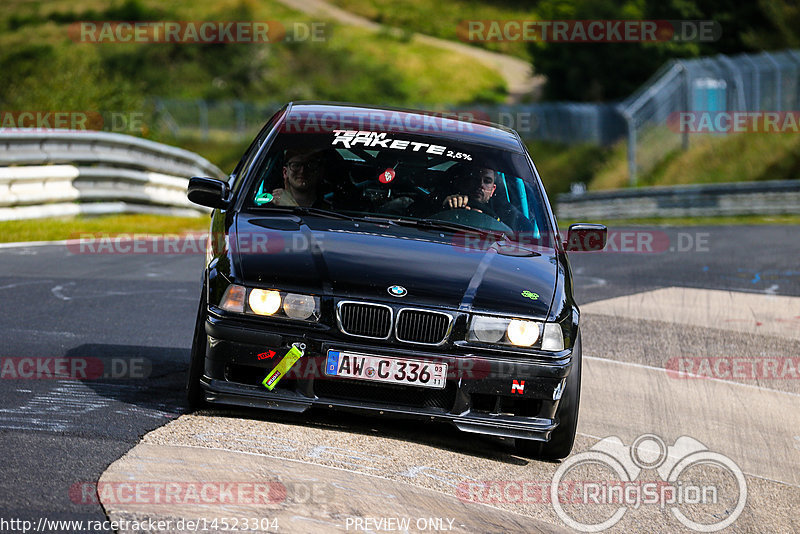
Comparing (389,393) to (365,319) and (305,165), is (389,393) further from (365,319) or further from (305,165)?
(305,165)

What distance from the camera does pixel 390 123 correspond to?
6977mm

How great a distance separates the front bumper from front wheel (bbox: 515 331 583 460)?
14 cm

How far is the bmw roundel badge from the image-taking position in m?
5.36

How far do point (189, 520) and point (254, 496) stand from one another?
0.38m

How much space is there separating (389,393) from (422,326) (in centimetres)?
34

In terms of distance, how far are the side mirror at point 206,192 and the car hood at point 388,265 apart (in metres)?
0.27

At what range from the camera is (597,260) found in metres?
14.4

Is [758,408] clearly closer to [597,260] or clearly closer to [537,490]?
[537,490]

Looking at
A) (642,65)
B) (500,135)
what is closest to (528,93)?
(642,65)

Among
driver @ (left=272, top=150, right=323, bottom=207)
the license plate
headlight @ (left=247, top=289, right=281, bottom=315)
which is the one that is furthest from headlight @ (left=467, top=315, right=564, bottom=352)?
driver @ (left=272, top=150, right=323, bottom=207)

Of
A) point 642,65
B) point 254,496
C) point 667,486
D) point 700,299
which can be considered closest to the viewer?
point 254,496

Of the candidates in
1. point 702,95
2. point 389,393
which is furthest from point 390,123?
point 702,95

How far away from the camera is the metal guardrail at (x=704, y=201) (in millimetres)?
24641

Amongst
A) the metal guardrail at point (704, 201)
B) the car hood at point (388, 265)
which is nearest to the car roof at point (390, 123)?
the car hood at point (388, 265)
